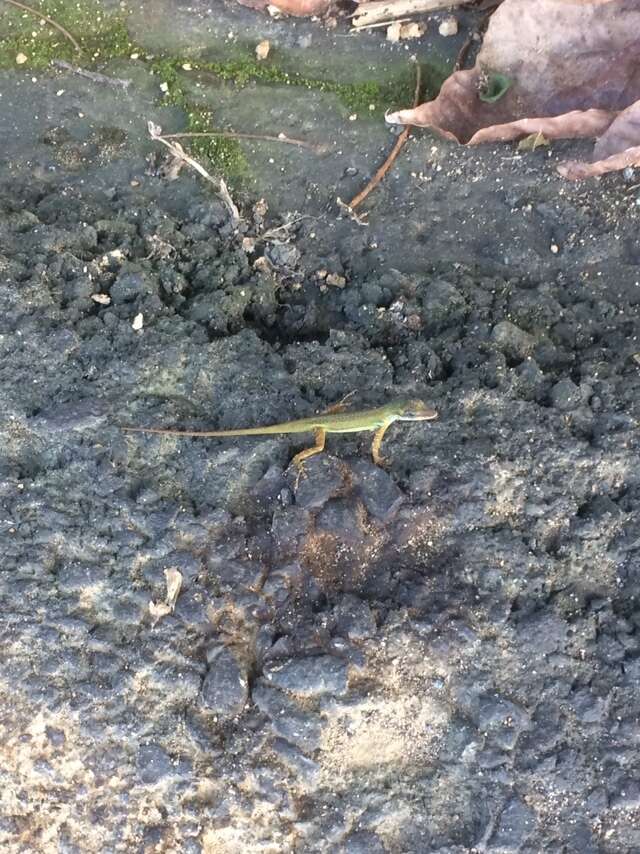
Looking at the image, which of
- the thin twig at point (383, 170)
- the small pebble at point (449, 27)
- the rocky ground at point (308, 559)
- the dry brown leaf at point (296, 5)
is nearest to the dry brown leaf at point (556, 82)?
the thin twig at point (383, 170)

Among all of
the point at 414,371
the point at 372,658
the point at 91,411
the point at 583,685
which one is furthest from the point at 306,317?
the point at 583,685

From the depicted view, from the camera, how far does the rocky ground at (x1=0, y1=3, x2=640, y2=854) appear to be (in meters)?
2.35

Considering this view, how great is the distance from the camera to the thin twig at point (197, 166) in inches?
135

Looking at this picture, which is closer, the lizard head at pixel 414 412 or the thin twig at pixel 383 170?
the lizard head at pixel 414 412

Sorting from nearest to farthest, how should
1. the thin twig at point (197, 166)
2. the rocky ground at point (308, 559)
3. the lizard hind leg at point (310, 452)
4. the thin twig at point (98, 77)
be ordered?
the rocky ground at point (308, 559) < the lizard hind leg at point (310, 452) < the thin twig at point (197, 166) < the thin twig at point (98, 77)

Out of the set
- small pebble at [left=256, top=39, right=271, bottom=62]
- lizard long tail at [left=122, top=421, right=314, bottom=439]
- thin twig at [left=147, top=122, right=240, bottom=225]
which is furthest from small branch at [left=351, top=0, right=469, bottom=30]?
lizard long tail at [left=122, top=421, right=314, bottom=439]

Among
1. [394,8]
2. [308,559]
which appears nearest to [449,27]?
[394,8]

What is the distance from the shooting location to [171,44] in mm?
3895

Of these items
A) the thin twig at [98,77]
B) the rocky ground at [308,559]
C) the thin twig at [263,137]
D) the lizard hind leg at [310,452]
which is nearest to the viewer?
the rocky ground at [308,559]

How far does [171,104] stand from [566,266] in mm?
2120

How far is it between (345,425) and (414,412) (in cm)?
25

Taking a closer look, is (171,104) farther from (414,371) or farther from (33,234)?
(414,371)

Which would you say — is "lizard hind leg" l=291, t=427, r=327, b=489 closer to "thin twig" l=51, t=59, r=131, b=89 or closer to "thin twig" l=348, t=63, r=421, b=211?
"thin twig" l=348, t=63, r=421, b=211

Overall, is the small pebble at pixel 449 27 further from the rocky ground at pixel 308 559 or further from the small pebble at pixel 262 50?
the rocky ground at pixel 308 559
